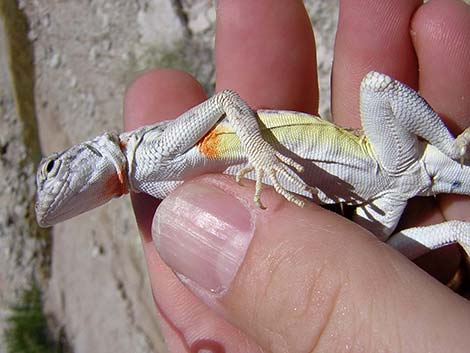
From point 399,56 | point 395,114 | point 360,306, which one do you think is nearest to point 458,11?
point 399,56

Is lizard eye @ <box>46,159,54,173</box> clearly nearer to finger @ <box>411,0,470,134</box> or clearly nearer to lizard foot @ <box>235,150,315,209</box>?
lizard foot @ <box>235,150,315,209</box>

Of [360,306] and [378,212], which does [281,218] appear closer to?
[360,306]

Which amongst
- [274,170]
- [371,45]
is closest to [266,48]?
[371,45]

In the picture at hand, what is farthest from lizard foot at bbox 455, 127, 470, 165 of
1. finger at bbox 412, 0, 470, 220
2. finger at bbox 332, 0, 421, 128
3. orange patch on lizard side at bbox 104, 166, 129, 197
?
orange patch on lizard side at bbox 104, 166, 129, 197

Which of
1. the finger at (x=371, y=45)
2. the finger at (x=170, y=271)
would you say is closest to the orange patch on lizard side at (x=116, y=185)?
the finger at (x=170, y=271)

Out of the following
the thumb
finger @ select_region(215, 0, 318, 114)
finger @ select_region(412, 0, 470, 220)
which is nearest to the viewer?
the thumb

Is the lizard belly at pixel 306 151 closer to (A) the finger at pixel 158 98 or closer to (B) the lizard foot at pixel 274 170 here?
(B) the lizard foot at pixel 274 170

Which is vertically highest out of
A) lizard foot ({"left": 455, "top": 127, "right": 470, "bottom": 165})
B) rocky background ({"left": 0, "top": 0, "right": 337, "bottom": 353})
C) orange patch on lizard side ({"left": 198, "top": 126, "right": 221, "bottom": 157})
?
lizard foot ({"left": 455, "top": 127, "right": 470, "bottom": 165})

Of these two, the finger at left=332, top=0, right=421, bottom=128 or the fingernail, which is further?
the finger at left=332, top=0, right=421, bottom=128
